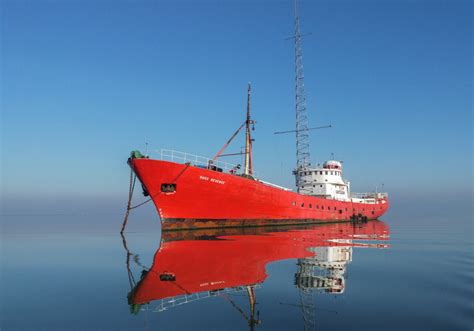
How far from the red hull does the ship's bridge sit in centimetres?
1295

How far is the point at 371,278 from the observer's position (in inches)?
458

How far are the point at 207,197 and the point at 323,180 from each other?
23867mm

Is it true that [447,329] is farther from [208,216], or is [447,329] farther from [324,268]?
[208,216]

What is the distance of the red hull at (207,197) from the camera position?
27.5 meters

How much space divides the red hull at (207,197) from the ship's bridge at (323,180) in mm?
12947

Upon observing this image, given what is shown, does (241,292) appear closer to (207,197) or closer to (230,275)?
(230,275)

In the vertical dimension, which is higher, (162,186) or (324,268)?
(162,186)

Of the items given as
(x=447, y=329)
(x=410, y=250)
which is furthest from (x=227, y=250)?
(x=447, y=329)

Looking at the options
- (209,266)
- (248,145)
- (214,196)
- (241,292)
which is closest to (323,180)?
(248,145)

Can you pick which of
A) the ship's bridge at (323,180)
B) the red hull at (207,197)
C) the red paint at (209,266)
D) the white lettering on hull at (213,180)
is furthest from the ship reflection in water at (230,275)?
the ship's bridge at (323,180)

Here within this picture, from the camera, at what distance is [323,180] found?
48.1 meters

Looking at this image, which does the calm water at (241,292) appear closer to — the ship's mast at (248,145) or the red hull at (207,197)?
the red hull at (207,197)

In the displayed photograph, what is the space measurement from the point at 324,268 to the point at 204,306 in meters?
6.05

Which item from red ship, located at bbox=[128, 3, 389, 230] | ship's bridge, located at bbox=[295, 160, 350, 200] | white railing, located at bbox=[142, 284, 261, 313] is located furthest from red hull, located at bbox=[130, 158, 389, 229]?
white railing, located at bbox=[142, 284, 261, 313]
